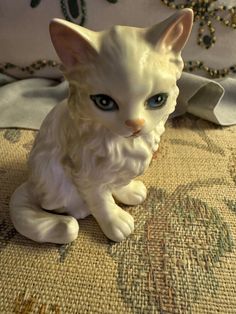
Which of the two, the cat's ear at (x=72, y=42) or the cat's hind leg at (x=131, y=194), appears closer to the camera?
the cat's ear at (x=72, y=42)

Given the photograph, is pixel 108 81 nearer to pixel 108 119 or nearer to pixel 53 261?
pixel 108 119

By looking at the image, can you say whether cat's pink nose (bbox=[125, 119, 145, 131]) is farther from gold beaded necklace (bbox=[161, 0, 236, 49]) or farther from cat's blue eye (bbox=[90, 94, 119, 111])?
gold beaded necklace (bbox=[161, 0, 236, 49])

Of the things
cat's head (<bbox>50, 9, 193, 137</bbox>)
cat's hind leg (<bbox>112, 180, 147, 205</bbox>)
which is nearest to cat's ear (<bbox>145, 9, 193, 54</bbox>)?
cat's head (<bbox>50, 9, 193, 137</bbox>)

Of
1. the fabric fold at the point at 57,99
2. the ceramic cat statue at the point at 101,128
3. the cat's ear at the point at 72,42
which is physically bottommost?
the fabric fold at the point at 57,99

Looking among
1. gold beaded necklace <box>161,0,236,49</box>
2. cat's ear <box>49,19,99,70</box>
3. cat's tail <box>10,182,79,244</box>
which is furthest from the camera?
gold beaded necklace <box>161,0,236,49</box>

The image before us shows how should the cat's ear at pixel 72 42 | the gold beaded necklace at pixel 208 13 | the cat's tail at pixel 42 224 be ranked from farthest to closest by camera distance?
the gold beaded necklace at pixel 208 13 < the cat's tail at pixel 42 224 < the cat's ear at pixel 72 42

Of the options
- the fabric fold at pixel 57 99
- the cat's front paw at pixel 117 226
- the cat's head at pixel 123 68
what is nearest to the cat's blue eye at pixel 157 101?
the cat's head at pixel 123 68

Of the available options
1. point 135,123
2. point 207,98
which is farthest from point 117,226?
point 207,98

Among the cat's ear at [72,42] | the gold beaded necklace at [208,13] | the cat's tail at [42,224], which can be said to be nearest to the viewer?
the cat's ear at [72,42]

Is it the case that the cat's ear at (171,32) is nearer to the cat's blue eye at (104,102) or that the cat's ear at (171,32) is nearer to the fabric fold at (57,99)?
the cat's blue eye at (104,102)
